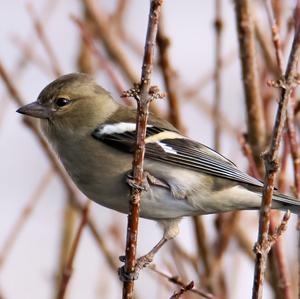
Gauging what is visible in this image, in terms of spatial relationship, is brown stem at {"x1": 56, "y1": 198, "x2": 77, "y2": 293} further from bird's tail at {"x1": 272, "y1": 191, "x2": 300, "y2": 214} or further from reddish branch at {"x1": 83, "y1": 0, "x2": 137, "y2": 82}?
bird's tail at {"x1": 272, "y1": 191, "x2": 300, "y2": 214}

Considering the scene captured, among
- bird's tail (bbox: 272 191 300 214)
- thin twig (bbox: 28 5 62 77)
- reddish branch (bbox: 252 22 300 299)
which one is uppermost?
thin twig (bbox: 28 5 62 77)

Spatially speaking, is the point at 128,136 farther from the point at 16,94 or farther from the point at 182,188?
the point at 16,94

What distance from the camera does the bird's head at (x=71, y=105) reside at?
3.88m

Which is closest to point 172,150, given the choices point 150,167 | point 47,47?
point 150,167

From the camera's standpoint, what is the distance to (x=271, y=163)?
2.57m

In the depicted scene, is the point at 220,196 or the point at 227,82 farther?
the point at 227,82

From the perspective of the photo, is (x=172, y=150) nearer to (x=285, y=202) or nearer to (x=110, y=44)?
(x=285, y=202)

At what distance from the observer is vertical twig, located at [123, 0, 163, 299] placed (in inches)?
98.0

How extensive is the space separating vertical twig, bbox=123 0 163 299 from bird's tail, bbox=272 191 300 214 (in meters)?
0.84

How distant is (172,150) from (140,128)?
106 centimetres

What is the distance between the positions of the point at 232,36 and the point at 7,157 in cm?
279

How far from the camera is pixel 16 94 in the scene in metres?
3.90

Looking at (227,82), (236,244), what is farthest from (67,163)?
(227,82)

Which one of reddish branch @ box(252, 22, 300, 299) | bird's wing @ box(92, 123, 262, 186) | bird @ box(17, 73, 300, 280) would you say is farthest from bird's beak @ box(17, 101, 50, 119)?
reddish branch @ box(252, 22, 300, 299)
